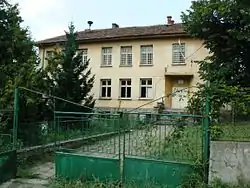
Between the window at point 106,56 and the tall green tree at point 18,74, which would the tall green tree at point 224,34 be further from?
the window at point 106,56

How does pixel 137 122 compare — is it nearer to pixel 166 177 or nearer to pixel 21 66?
pixel 166 177

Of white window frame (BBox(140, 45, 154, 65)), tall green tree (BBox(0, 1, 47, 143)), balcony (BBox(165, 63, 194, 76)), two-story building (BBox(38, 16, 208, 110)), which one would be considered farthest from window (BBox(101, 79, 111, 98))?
tall green tree (BBox(0, 1, 47, 143))

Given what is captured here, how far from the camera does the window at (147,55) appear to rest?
30.2 metres

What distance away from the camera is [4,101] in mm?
12961

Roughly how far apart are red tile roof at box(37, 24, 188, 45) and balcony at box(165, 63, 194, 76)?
2.35 meters

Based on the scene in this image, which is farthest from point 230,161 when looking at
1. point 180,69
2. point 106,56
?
point 106,56

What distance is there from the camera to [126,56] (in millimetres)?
31141

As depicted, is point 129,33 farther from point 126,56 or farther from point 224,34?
point 224,34

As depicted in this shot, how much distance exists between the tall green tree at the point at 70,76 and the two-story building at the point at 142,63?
9606 millimetres

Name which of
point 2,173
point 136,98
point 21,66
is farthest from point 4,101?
point 136,98

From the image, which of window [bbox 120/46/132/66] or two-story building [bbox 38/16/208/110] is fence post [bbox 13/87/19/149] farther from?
window [bbox 120/46/132/66]

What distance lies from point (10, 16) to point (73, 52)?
7700mm

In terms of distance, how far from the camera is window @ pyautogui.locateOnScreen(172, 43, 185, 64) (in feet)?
94.9

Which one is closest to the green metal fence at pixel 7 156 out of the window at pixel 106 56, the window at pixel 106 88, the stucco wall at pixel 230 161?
the stucco wall at pixel 230 161
